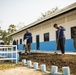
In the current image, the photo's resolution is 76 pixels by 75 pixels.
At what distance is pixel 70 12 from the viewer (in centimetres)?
1593

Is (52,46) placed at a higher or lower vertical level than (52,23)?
lower

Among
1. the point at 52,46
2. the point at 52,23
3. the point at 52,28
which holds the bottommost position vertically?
the point at 52,46

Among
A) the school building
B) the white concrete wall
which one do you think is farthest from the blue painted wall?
the white concrete wall

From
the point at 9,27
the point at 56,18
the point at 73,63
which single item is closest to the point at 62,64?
the point at 73,63

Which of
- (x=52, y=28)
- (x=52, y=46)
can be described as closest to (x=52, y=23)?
(x=52, y=28)

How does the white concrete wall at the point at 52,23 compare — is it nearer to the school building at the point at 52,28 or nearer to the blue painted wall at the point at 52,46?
the school building at the point at 52,28

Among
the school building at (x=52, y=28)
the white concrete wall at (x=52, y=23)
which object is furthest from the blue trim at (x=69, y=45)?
the white concrete wall at (x=52, y=23)

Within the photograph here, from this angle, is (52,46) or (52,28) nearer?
(52,46)

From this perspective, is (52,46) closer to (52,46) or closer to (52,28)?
(52,46)

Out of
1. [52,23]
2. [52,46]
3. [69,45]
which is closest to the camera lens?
[69,45]

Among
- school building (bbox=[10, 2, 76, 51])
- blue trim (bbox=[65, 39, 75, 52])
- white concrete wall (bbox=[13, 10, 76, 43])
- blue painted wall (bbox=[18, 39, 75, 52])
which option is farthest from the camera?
white concrete wall (bbox=[13, 10, 76, 43])

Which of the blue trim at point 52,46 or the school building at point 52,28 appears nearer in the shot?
the blue trim at point 52,46

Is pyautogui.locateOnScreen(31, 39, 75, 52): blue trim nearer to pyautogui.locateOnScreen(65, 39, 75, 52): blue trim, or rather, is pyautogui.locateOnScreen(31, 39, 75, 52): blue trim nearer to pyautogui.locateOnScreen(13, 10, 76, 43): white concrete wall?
pyautogui.locateOnScreen(65, 39, 75, 52): blue trim

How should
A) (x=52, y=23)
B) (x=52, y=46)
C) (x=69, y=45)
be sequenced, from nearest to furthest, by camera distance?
(x=69, y=45), (x=52, y=46), (x=52, y=23)
